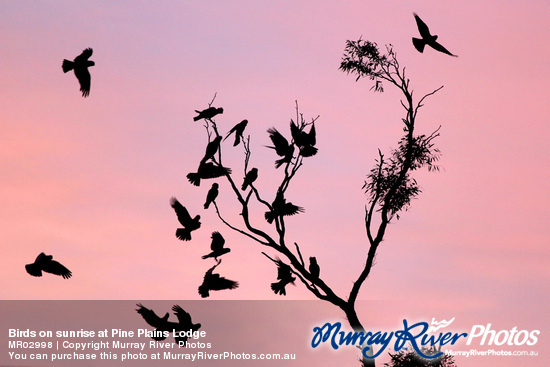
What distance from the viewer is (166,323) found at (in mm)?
22578

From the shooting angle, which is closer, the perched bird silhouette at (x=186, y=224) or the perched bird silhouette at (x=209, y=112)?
the perched bird silhouette at (x=186, y=224)

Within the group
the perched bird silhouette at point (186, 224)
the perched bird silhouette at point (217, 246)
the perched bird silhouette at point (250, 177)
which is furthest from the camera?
the perched bird silhouette at point (250, 177)

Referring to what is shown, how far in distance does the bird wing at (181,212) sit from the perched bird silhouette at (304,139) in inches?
143

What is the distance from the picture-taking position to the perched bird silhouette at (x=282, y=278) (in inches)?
899

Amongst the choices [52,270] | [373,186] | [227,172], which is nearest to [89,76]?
[52,270]

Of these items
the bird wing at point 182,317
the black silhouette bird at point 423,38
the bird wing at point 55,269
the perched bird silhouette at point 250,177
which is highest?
the black silhouette bird at point 423,38

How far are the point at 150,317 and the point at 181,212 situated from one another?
3535mm

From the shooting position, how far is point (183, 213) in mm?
20969

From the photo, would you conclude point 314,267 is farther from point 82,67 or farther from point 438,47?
point 82,67

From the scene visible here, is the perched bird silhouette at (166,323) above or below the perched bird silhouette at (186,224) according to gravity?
below

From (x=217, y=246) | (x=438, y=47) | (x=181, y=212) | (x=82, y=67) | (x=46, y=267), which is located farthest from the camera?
(x=217, y=246)

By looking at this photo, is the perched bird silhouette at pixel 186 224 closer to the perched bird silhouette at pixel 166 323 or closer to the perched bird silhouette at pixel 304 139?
the perched bird silhouette at pixel 166 323

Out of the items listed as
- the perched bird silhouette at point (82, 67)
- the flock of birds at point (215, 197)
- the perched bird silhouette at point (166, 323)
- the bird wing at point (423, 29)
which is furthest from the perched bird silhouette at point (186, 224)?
the bird wing at point (423, 29)

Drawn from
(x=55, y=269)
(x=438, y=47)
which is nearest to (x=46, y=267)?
(x=55, y=269)
